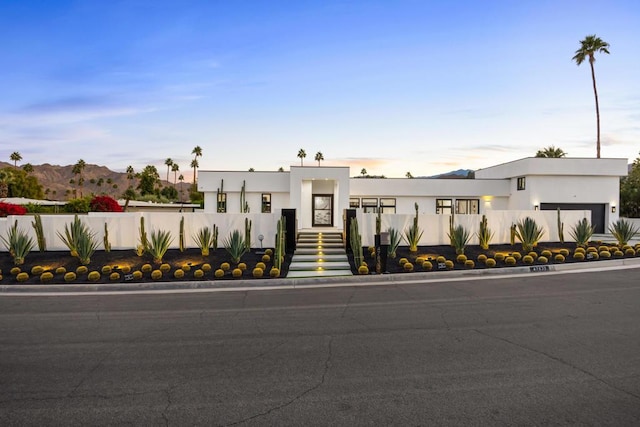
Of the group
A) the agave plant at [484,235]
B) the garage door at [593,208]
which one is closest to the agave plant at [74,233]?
the agave plant at [484,235]

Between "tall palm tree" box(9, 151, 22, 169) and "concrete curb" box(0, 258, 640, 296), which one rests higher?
"tall palm tree" box(9, 151, 22, 169)

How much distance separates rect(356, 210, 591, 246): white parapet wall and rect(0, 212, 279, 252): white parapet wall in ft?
12.6

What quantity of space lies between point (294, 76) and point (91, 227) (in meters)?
11.7

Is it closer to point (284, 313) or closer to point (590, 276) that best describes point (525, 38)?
point (590, 276)

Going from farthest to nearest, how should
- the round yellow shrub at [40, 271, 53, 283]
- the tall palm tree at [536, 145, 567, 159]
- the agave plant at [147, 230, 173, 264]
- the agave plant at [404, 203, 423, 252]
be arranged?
the tall palm tree at [536, 145, 567, 159] < the agave plant at [404, 203, 423, 252] < the agave plant at [147, 230, 173, 264] < the round yellow shrub at [40, 271, 53, 283]

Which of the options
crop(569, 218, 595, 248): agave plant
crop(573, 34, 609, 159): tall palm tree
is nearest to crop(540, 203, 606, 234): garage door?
crop(569, 218, 595, 248): agave plant

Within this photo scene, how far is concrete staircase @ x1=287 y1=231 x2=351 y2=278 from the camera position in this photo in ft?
40.6

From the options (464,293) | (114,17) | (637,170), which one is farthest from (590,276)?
(637,170)

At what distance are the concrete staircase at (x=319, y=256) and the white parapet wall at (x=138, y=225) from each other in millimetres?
1626

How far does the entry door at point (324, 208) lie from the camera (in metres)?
23.7

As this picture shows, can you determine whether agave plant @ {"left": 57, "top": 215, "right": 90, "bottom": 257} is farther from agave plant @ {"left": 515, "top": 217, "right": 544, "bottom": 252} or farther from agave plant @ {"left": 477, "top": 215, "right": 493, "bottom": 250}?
agave plant @ {"left": 515, "top": 217, "right": 544, "bottom": 252}

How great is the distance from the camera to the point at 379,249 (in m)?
12.3

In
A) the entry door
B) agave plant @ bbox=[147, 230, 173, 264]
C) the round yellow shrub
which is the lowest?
the round yellow shrub

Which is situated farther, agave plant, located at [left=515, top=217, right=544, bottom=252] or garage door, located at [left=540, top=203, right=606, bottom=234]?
garage door, located at [left=540, top=203, right=606, bottom=234]
